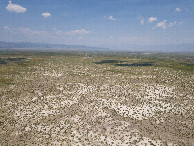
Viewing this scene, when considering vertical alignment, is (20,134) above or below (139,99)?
below

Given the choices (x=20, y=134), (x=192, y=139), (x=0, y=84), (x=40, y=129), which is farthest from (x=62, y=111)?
(x=0, y=84)

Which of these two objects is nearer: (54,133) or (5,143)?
(5,143)

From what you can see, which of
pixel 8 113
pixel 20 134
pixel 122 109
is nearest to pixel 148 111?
pixel 122 109

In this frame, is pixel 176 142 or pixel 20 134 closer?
pixel 176 142

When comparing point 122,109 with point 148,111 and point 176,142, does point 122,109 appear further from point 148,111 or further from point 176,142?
point 176,142

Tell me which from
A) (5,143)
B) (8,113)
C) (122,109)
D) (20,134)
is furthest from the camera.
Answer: (122,109)

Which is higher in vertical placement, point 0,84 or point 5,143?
point 0,84

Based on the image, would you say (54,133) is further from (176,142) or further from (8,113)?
(176,142)

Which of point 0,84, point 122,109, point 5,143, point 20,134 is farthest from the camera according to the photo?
point 0,84

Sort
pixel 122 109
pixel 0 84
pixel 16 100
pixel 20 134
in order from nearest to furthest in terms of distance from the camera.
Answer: pixel 20 134
pixel 122 109
pixel 16 100
pixel 0 84
